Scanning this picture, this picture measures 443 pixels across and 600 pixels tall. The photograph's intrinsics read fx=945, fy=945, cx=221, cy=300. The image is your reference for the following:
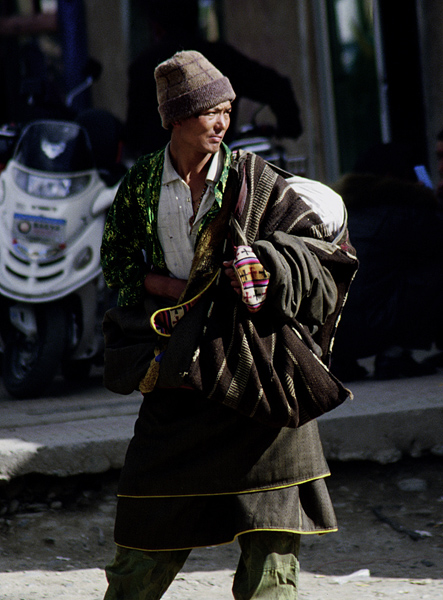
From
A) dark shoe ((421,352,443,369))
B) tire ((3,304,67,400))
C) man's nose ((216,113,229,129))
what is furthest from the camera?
dark shoe ((421,352,443,369))

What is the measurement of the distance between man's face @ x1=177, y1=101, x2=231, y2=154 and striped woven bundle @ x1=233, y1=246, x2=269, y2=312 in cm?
33

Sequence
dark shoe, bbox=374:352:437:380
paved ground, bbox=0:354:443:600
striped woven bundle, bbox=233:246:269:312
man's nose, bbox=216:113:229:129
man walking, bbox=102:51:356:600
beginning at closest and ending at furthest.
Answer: striped woven bundle, bbox=233:246:269:312, man walking, bbox=102:51:356:600, man's nose, bbox=216:113:229:129, paved ground, bbox=0:354:443:600, dark shoe, bbox=374:352:437:380

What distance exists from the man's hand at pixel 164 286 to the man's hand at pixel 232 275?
0.56 ft

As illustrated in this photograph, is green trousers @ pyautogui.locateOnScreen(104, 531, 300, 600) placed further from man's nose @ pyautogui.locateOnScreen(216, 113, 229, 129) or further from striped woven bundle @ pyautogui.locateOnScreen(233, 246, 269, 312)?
man's nose @ pyautogui.locateOnScreen(216, 113, 229, 129)

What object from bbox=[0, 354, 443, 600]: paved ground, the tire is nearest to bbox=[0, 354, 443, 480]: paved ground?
bbox=[0, 354, 443, 600]: paved ground

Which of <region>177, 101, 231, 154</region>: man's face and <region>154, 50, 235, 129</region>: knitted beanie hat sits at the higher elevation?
<region>154, 50, 235, 129</region>: knitted beanie hat

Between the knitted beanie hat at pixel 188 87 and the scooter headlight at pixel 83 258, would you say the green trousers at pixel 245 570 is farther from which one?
the scooter headlight at pixel 83 258

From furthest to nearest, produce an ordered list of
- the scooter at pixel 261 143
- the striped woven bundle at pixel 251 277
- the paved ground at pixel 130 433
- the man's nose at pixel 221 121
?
the scooter at pixel 261 143
the paved ground at pixel 130 433
the man's nose at pixel 221 121
the striped woven bundle at pixel 251 277

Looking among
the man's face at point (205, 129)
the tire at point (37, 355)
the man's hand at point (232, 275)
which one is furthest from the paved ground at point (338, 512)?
the man's face at point (205, 129)

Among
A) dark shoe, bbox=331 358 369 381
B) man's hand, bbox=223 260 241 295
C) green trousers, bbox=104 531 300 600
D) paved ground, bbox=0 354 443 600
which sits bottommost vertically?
→ dark shoe, bbox=331 358 369 381

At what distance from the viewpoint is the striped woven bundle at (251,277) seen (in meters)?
2.12

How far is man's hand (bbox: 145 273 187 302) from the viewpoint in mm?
2350

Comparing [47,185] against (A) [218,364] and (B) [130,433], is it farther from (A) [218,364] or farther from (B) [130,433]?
(A) [218,364]

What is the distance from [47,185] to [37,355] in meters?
0.85
